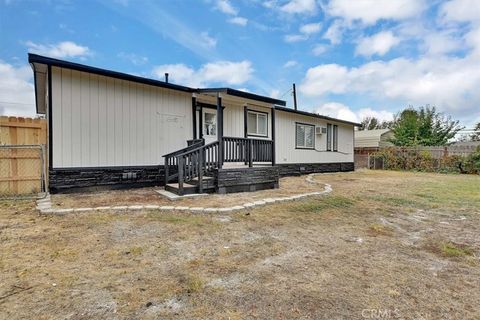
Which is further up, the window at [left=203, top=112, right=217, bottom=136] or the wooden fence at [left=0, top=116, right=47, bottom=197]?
the window at [left=203, top=112, right=217, bottom=136]

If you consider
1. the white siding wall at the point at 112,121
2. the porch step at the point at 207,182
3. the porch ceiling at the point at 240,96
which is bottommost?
the porch step at the point at 207,182

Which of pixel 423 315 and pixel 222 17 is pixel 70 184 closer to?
pixel 423 315

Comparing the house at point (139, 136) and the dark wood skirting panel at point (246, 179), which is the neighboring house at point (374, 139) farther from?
the dark wood skirting panel at point (246, 179)

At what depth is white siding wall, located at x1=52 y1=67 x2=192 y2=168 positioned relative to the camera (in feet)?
20.5

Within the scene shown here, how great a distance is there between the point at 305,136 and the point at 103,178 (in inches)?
372

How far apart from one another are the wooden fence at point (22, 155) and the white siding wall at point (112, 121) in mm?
324

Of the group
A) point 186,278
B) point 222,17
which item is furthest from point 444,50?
point 186,278

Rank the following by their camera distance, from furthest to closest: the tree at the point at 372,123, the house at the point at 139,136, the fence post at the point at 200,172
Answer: the tree at the point at 372,123, the fence post at the point at 200,172, the house at the point at 139,136

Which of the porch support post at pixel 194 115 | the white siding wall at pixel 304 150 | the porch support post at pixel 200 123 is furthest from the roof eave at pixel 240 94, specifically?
the white siding wall at pixel 304 150

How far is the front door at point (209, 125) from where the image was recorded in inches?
351

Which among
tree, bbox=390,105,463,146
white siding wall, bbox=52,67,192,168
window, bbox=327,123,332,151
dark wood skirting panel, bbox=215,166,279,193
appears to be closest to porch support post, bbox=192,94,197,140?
white siding wall, bbox=52,67,192,168

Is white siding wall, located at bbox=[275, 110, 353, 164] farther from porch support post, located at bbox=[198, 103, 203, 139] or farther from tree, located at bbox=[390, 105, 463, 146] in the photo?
tree, located at bbox=[390, 105, 463, 146]

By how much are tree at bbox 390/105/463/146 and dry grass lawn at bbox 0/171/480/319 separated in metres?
20.9

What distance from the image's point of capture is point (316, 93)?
27891mm
